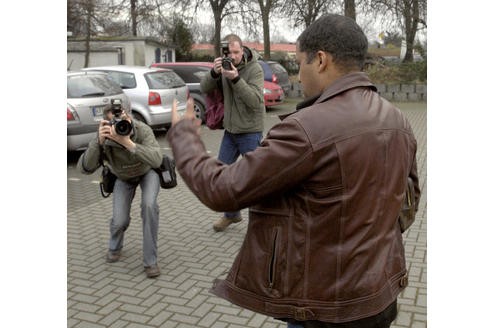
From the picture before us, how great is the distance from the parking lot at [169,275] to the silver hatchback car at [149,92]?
16.1 feet

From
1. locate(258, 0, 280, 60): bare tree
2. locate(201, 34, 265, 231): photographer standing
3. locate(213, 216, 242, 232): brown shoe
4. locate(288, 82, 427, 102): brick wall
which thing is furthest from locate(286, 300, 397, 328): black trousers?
locate(258, 0, 280, 60): bare tree

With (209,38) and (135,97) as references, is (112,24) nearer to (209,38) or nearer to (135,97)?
(209,38)

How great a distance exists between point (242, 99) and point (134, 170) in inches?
52.6

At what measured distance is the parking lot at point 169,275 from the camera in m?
4.04

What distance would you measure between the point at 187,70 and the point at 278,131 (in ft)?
45.3

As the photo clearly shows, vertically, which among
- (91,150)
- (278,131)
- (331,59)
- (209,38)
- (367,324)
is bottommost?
(367,324)

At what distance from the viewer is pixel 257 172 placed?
1781 mm

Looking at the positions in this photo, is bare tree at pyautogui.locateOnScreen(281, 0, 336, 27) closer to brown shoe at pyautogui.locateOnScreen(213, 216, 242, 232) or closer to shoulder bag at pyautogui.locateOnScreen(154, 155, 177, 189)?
brown shoe at pyautogui.locateOnScreen(213, 216, 242, 232)

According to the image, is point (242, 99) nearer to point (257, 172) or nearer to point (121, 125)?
point (121, 125)

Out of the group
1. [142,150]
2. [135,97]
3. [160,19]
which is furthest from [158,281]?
[160,19]

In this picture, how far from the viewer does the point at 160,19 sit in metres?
31.7

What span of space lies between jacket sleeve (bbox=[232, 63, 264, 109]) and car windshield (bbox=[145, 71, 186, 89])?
7080 mm

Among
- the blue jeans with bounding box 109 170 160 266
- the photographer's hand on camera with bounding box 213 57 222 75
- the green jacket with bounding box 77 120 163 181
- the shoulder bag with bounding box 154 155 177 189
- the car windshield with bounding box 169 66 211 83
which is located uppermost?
the car windshield with bounding box 169 66 211 83

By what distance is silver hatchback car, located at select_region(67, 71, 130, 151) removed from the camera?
9.68 m
